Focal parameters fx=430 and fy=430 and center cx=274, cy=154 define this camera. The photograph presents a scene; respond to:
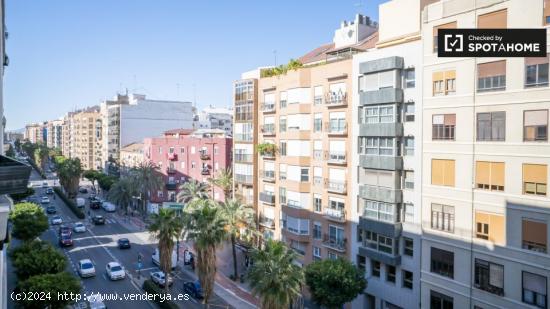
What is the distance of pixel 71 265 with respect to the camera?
49.0 meters

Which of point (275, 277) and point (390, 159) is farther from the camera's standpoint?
point (390, 159)

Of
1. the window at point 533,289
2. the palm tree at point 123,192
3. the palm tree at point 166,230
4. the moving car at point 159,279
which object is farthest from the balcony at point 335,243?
the palm tree at point 123,192

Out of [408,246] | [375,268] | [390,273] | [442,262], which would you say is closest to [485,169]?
[442,262]

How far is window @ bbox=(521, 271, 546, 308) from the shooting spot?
25.6 m

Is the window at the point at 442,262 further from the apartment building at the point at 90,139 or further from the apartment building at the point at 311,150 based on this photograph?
the apartment building at the point at 90,139

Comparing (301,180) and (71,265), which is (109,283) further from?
(301,180)

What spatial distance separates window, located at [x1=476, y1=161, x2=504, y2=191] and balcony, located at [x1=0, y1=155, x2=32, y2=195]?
27785 millimetres

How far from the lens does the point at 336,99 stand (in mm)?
39188

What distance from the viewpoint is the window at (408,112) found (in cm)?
3303

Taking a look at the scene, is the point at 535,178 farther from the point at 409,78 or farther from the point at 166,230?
the point at 166,230

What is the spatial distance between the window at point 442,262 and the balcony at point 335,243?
8.79m

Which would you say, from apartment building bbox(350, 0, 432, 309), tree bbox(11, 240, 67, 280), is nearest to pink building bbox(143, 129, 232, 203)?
tree bbox(11, 240, 67, 280)

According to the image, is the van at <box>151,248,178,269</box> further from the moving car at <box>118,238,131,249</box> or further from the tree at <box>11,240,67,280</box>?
the tree at <box>11,240,67,280</box>

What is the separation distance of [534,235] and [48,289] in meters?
31.2
